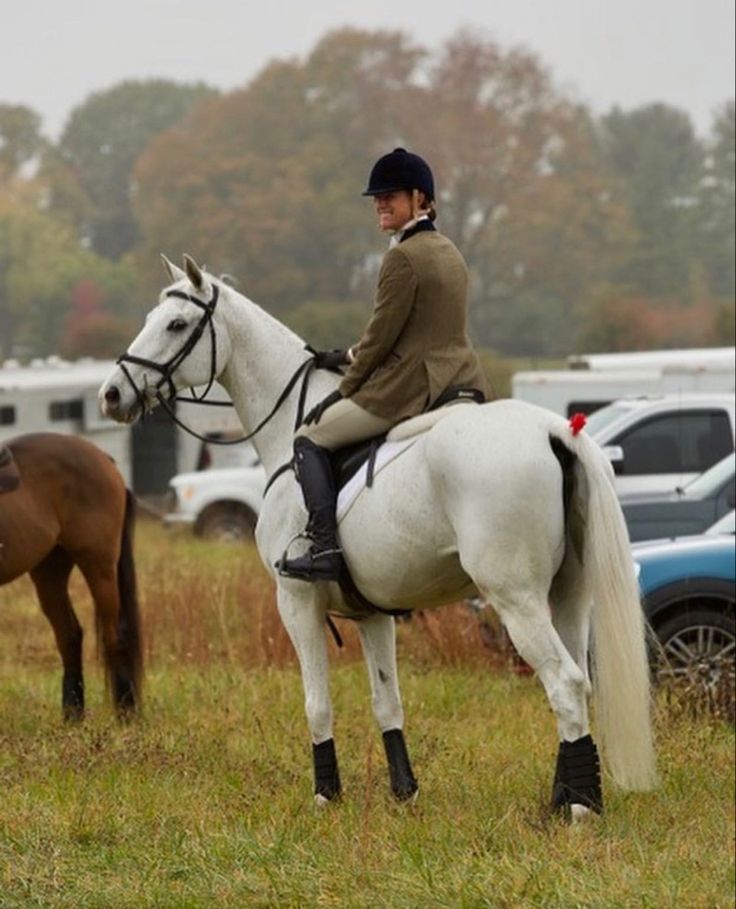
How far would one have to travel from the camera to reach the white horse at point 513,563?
9.38 metres

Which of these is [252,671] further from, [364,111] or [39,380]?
[364,111]

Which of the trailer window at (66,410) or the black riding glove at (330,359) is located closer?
the black riding glove at (330,359)

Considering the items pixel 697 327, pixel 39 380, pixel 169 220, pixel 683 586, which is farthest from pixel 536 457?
pixel 169 220

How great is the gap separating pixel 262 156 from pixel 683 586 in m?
74.3

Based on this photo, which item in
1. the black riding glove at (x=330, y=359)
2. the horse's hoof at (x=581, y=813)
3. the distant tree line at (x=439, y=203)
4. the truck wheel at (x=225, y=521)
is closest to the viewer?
the horse's hoof at (x=581, y=813)

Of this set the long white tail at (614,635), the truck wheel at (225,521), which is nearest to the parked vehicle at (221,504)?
the truck wheel at (225,521)

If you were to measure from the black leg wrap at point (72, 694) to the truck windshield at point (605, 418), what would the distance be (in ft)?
34.1

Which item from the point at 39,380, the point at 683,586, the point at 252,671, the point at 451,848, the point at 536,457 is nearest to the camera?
the point at 451,848

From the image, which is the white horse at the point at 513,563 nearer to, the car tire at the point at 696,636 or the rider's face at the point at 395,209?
the rider's face at the point at 395,209

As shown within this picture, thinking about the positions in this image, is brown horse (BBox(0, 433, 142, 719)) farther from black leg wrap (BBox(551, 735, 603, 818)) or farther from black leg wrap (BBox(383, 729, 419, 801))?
black leg wrap (BBox(551, 735, 603, 818))

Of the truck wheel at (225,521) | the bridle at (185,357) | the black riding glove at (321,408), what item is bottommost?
the truck wheel at (225,521)

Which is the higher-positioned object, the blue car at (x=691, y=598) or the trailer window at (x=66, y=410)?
the blue car at (x=691, y=598)

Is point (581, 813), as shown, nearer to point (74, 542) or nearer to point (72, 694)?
point (72, 694)

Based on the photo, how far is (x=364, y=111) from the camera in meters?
87.6
